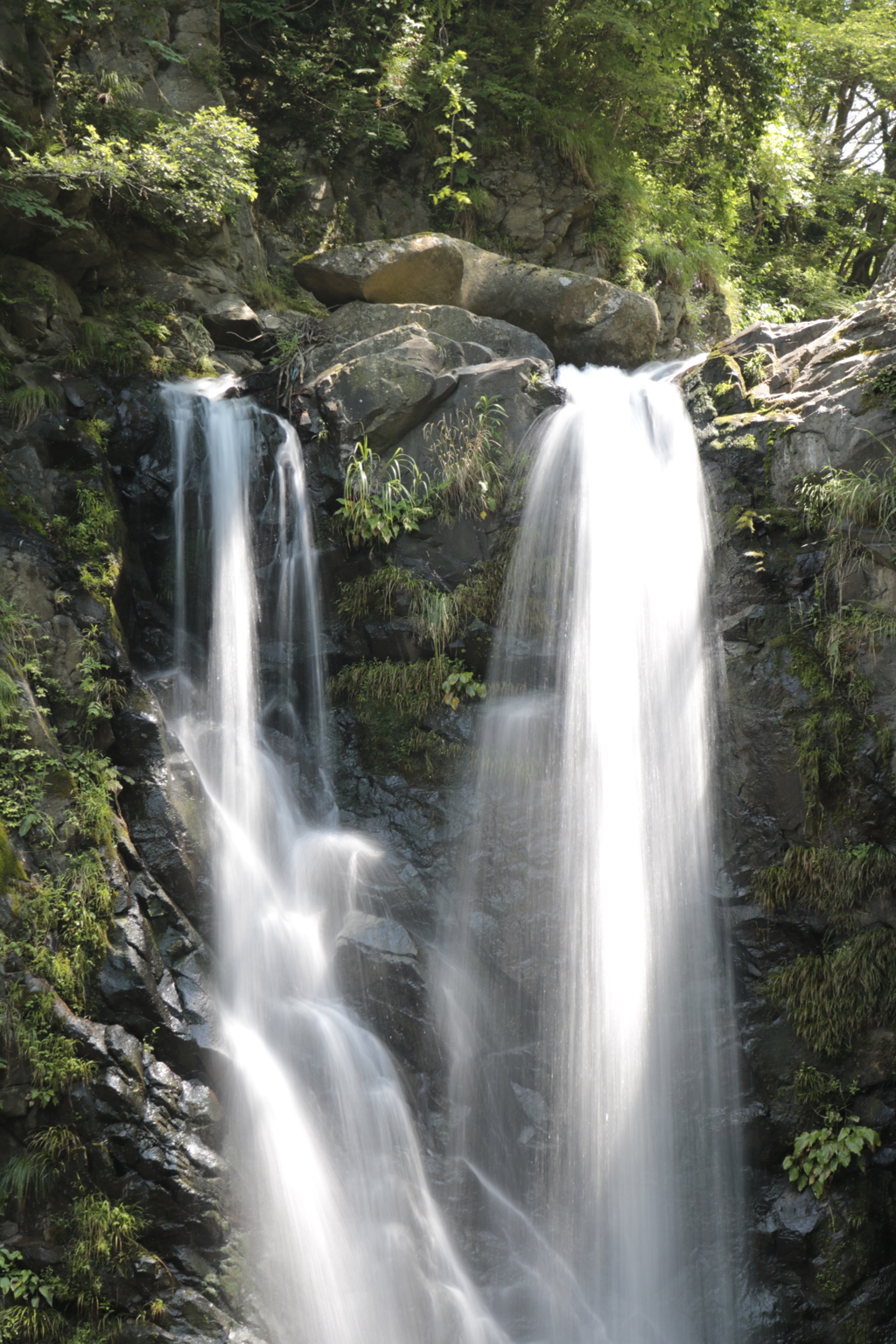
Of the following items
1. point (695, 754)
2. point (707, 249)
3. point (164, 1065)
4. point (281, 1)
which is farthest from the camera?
point (707, 249)

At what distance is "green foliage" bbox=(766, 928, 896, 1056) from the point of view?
589 cm

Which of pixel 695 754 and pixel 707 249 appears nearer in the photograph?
pixel 695 754

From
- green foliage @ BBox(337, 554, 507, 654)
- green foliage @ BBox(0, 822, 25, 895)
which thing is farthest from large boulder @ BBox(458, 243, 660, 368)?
green foliage @ BBox(0, 822, 25, 895)

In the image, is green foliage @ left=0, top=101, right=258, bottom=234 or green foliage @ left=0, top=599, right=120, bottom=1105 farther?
green foliage @ left=0, top=101, right=258, bottom=234

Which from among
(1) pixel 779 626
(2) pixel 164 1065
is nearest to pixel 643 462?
(1) pixel 779 626

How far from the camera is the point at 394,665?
798cm

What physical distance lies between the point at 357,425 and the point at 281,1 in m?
7.63

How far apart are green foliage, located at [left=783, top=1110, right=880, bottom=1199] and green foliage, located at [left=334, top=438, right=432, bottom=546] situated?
18.7 feet

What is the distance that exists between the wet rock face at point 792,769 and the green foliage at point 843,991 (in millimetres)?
67

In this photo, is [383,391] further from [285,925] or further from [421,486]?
[285,925]

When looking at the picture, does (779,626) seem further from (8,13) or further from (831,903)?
(8,13)

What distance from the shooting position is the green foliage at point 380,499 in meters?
8.35

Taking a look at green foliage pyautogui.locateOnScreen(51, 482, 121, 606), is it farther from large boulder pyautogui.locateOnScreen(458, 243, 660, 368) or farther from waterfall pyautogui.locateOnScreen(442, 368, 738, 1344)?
large boulder pyautogui.locateOnScreen(458, 243, 660, 368)

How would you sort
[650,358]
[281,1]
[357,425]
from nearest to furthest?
[357,425] → [650,358] → [281,1]
